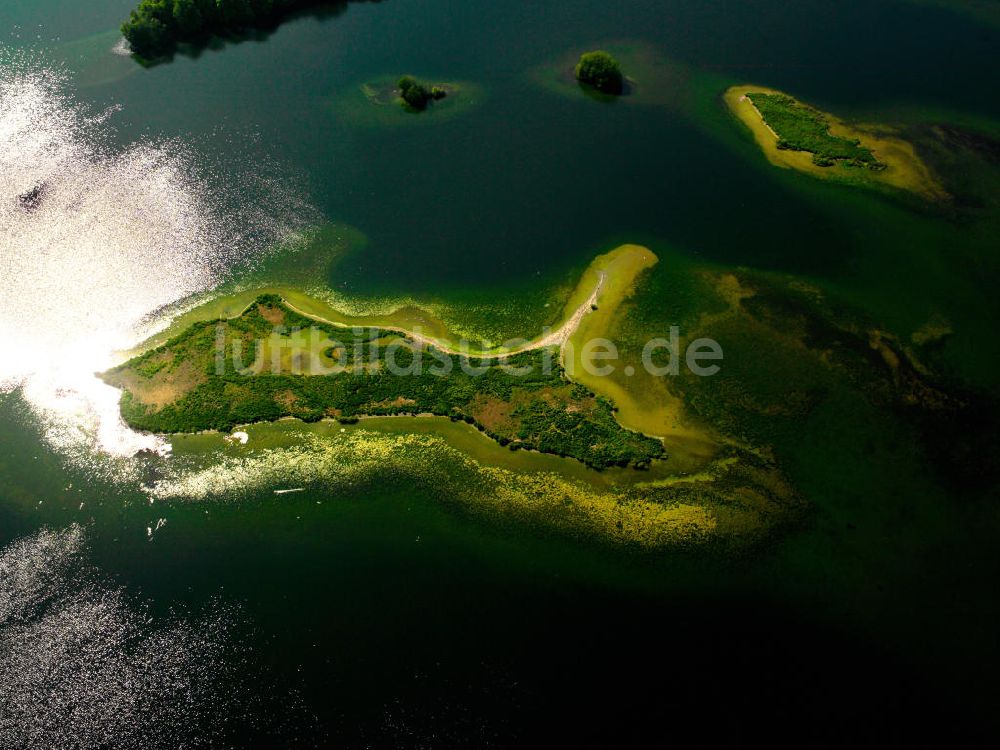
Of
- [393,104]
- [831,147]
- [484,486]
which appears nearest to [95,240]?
[393,104]

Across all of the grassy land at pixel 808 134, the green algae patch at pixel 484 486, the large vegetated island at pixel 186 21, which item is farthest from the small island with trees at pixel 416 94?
the green algae patch at pixel 484 486

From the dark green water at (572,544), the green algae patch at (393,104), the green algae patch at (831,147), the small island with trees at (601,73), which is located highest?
the small island with trees at (601,73)

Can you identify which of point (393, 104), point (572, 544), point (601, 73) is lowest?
point (572, 544)

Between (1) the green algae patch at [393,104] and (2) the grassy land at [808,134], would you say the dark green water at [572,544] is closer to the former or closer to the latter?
(1) the green algae patch at [393,104]

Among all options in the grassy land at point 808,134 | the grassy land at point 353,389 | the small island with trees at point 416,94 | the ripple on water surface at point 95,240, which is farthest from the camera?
the small island with trees at point 416,94

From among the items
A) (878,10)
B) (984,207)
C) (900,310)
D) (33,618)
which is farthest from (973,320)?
(33,618)

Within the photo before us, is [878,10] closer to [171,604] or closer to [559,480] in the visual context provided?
[559,480]

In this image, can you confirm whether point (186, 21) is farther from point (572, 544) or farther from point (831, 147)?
point (572, 544)
